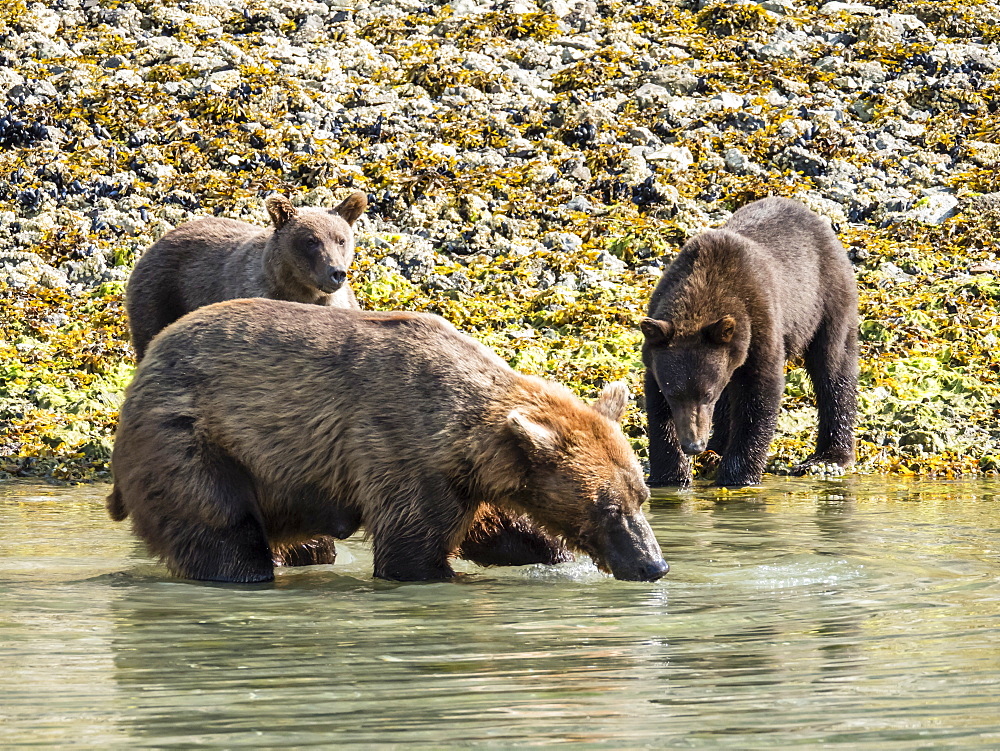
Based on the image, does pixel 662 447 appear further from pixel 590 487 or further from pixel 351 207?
pixel 590 487

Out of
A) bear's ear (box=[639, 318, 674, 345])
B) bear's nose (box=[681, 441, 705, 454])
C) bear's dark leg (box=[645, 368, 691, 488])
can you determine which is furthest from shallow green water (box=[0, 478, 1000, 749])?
bear's dark leg (box=[645, 368, 691, 488])

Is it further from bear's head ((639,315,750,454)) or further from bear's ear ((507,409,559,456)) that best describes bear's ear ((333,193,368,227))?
bear's ear ((507,409,559,456))

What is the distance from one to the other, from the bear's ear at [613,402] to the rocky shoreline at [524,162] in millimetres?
4501

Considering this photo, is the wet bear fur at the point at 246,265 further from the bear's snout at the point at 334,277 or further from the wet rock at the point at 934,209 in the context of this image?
the wet rock at the point at 934,209

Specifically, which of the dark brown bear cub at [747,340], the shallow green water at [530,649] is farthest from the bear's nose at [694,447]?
the shallow green water at [530,649]

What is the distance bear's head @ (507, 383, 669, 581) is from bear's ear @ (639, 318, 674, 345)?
134 inches

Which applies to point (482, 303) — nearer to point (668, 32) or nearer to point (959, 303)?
point (959, 303)

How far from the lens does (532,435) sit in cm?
640

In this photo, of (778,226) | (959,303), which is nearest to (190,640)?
(778,226)

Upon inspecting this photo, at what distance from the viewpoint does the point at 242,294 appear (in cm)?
1085

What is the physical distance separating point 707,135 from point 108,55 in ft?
24.1

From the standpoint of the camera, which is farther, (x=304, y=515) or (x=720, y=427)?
(x=720, y=427)

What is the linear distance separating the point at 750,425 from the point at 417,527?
14.7 feet

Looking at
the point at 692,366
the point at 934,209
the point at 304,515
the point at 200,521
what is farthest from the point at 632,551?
the point at 934,209
